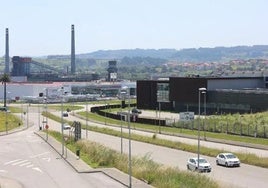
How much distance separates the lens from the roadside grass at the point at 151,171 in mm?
35250

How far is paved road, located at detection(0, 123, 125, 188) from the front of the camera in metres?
40.6

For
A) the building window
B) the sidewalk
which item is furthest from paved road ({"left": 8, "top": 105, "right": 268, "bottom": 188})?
the building window

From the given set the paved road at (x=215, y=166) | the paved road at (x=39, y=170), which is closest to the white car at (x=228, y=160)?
the paved road at (x=215, y=166)

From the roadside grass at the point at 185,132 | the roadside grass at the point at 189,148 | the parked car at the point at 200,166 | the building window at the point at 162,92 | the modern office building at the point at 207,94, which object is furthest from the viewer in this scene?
the building window at the point at 162,92

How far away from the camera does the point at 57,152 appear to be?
2552 inches

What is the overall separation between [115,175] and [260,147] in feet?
83.5

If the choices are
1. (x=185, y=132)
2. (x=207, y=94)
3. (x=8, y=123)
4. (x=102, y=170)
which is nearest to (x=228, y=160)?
(x=102, y=170)

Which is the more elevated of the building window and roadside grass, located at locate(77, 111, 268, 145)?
the building window

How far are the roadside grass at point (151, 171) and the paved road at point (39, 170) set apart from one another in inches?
87.6

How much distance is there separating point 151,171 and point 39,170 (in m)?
13.2

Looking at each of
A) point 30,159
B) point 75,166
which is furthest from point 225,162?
point 30,159

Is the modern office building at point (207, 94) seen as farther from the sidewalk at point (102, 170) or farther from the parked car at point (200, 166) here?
the parked car at point (200, 166)

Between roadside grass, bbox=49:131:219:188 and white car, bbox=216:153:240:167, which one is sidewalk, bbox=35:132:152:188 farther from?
white car, bbox=216:153:240:167

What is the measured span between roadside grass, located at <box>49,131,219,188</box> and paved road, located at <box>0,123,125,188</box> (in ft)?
7.30
